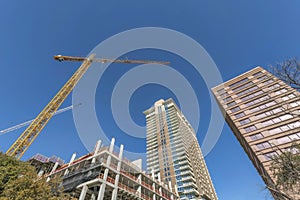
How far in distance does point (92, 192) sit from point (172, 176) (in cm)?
4370

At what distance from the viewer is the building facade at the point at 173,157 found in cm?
5547

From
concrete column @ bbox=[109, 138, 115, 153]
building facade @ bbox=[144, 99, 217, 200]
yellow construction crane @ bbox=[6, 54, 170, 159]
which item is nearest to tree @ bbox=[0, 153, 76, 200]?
concrete column @ bbox=[109, 138, 115, 153]

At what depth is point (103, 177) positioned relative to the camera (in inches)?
907

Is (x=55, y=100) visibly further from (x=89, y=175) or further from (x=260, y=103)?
(x=260, y=103)

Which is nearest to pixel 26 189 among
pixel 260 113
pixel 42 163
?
pixel 42 163

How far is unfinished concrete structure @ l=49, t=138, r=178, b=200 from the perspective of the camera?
22.8 meters

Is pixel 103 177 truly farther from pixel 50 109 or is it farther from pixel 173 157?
pixel 173 157

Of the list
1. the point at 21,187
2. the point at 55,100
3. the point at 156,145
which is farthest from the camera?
the point at 156,145

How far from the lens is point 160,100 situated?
10656 centimetres

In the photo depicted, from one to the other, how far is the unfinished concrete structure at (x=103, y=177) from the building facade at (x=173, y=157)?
484 inches

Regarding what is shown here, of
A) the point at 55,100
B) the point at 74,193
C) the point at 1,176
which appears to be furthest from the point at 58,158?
the point at 1,176

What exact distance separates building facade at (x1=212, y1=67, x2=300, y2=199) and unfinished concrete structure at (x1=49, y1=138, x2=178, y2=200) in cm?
2263

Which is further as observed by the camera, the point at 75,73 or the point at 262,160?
the point at 75,73

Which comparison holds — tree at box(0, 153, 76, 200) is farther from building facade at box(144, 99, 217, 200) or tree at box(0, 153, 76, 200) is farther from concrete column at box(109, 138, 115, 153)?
building facade at box(144, 99, 217, 200)
